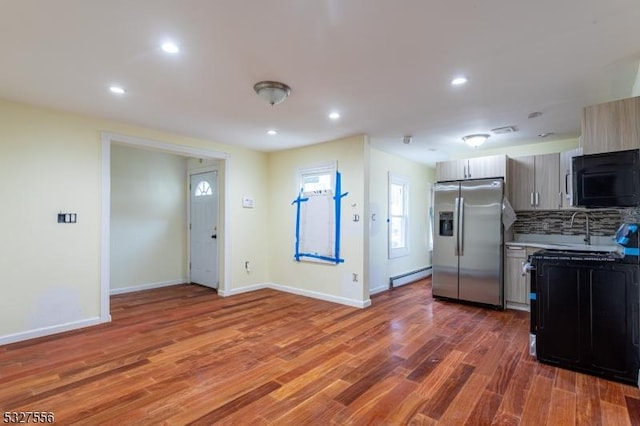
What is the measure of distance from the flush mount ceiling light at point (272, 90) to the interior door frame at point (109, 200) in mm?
2251

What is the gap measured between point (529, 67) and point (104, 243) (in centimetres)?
482

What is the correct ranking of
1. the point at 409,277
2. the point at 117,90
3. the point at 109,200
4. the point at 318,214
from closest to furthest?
the point at 117,90
the point at 109,200
the point at 318,214
the point at 409,277

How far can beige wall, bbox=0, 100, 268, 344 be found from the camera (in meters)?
3.33

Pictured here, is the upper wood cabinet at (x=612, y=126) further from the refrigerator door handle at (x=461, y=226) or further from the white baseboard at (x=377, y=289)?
the white baseboard at (x=377, y=289)

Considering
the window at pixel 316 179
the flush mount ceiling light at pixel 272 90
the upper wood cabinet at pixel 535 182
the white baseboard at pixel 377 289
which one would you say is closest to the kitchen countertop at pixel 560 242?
the upper wood cabinet at pixel 535 182

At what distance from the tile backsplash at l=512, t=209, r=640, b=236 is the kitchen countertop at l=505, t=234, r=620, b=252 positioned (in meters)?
0.06

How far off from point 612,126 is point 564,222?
8.18 feet

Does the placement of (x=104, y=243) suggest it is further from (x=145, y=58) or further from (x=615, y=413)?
(x=615, y=413)

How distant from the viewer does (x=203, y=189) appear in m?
6.01

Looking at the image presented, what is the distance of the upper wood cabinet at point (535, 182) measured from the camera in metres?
4.53

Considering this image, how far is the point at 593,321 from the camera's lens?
2.72 m

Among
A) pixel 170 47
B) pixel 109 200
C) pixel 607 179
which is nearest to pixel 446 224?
pixel 607 179

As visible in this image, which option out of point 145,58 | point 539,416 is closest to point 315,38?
point 145,58

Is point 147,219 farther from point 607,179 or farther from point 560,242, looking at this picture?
point 560,242
